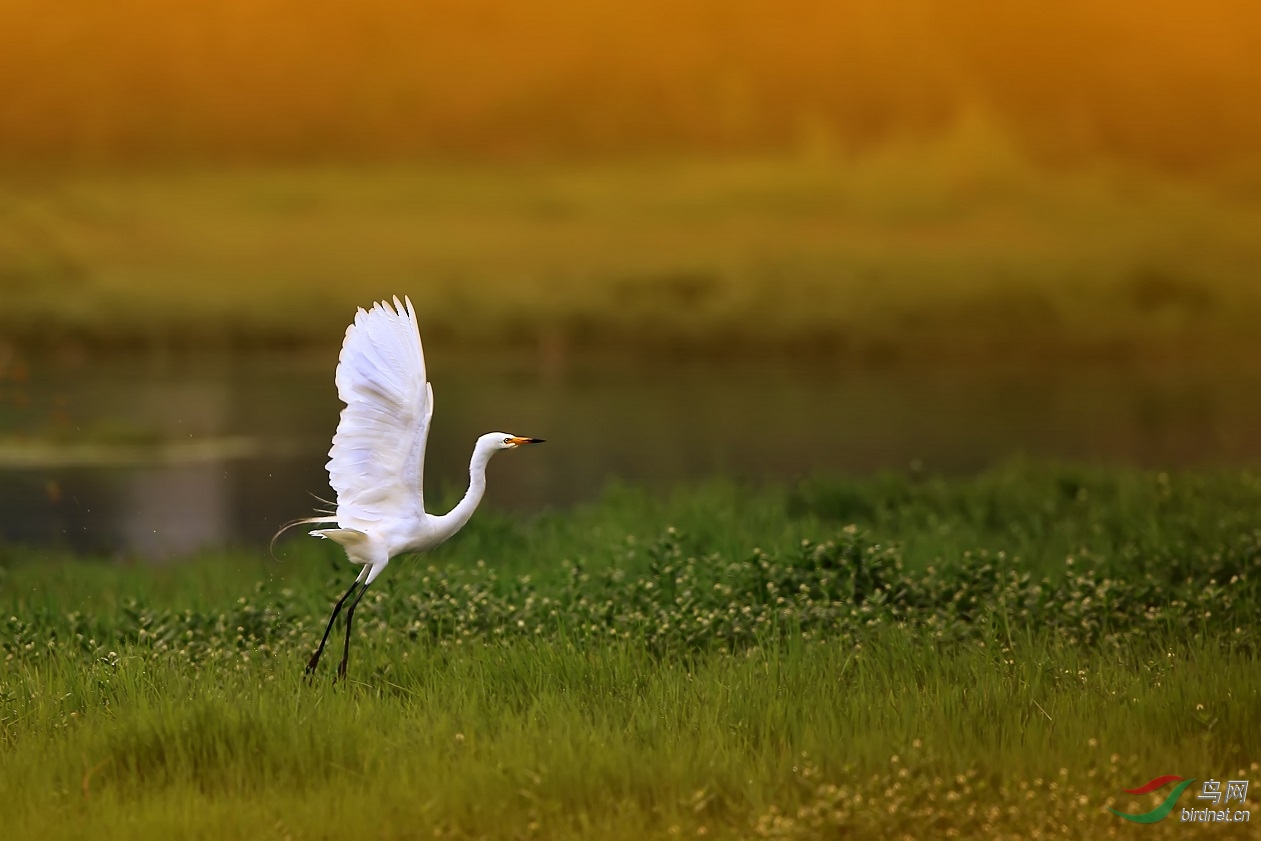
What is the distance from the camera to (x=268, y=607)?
35.1ft

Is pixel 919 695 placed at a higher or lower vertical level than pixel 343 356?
lower

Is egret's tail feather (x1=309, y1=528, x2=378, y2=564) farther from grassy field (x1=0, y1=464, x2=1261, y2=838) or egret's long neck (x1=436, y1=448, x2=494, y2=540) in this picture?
grassy field (x1=0, y1=464, x2=1261, y2=838)

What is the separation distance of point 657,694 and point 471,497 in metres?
1.54

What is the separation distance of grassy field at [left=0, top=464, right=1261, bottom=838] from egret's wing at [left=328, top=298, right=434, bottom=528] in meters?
1.11

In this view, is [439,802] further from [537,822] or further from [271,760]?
[271,760]

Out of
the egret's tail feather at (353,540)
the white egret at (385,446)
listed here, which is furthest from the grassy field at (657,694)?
the white egret at (385,446)

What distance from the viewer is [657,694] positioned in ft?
25.3

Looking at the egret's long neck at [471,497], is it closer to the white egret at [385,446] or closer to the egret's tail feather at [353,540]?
the white egret at [385,446]

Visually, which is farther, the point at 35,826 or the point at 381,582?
the point at 381,582

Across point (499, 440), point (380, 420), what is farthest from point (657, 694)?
point (380, 420)

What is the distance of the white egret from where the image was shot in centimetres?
734

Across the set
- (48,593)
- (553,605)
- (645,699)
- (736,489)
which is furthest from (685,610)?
(736,489)

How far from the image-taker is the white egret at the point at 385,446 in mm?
7344

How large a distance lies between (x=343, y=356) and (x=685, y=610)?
3.52 metres
